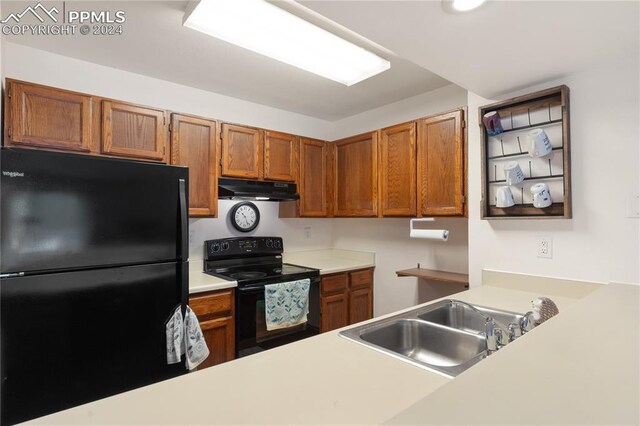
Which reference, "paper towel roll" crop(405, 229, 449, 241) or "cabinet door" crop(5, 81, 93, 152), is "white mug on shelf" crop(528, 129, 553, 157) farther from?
"cabinet door" crop(5, 81, 93, 152)

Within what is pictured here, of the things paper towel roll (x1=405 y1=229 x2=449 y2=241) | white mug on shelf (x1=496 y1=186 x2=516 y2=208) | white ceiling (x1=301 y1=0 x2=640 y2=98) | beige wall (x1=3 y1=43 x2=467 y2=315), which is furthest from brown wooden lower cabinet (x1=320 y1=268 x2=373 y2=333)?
white ceiling (x1=301 y1=0 x2=640 y2=98)

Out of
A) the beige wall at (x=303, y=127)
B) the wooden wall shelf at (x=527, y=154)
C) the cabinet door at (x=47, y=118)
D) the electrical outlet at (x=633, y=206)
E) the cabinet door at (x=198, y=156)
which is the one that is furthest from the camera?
the cabinet door at (x=198, y=156)

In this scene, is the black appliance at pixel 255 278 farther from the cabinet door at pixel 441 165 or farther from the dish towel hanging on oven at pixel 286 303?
the cabinet door at pixel 441 165

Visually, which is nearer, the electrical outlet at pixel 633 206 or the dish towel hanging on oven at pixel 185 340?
the electrical outlet at pixel 633 206

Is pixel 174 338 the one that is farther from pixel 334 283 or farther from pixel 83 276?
pixel 334 283

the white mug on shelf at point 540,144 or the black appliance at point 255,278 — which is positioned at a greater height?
the white mug on shelf at point 540,144

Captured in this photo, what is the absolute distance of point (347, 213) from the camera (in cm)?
299

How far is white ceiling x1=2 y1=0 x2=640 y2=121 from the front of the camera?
43.5 inches

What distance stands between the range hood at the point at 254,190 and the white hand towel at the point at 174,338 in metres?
1.02

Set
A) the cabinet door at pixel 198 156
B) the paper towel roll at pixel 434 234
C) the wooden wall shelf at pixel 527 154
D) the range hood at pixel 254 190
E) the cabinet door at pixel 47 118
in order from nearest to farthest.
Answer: the wooden wall shelf at pixel 527 154
the cabinet door at pixel 47 118
the paper towel roll at pixel 434 234
the cabinet door at pixel 198 156
the range hood at pixel 254 190

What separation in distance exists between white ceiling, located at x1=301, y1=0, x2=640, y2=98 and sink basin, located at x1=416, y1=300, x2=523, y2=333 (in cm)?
117

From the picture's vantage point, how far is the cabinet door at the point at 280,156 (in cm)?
273

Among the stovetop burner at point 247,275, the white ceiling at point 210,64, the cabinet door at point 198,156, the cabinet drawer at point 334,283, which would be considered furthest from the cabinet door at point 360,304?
the white ceiling at point 210,64

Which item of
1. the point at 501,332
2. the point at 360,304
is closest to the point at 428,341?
the point at 501,332
